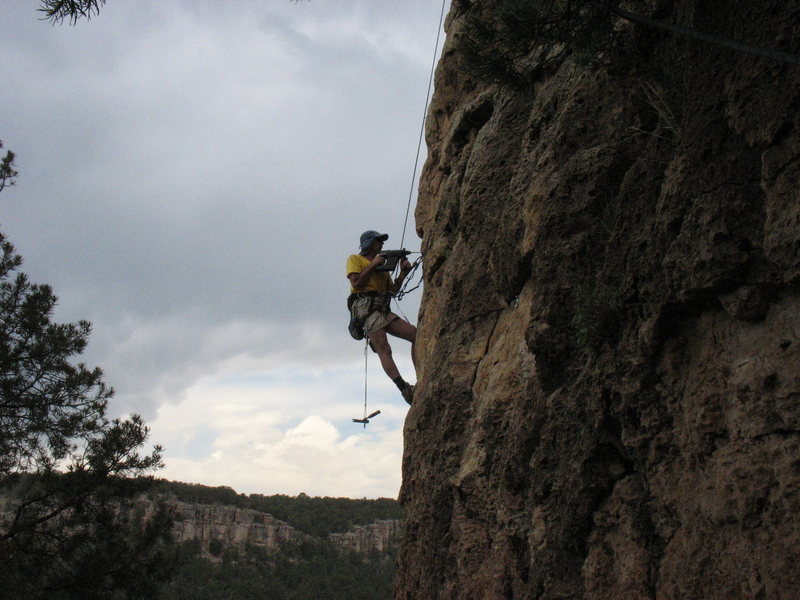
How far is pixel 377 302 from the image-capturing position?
7781mm

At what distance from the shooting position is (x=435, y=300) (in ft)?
22.0

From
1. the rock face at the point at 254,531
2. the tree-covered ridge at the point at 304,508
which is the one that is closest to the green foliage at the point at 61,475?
the rock face at the point at 254,531

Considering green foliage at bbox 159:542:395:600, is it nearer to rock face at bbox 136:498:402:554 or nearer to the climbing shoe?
rock face at bbox 136:498:402:554

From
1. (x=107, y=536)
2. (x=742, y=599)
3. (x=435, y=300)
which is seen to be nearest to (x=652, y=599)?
(x=742, y=599)

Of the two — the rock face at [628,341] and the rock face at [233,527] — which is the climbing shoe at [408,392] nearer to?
the rock face at [628,341]

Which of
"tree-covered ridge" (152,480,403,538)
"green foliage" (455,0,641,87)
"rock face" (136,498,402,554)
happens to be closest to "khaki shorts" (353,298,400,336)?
"green foliage" (455,0,641,87)

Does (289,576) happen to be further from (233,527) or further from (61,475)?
(61,475)

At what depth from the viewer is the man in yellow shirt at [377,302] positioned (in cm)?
768

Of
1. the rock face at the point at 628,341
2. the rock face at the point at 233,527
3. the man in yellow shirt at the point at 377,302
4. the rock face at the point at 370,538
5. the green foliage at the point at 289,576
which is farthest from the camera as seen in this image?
the rock face at the point at 370,538

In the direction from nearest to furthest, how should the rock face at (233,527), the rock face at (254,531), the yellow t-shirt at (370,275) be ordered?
the yellow t-shirt at (370,275)
the rock face at (233,527)
the rock face at (254,531)

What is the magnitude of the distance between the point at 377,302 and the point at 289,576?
96.7 feet

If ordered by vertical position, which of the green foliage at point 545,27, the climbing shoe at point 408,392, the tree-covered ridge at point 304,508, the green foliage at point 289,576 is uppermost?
the tree-covered ridge at point 304,508

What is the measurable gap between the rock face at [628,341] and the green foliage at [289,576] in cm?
2306

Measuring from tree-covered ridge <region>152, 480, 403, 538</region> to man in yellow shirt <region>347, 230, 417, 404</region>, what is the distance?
3417 centimetres
